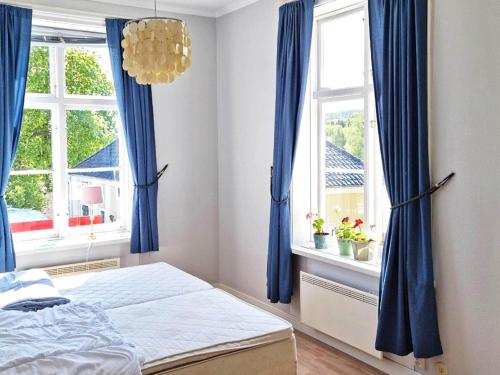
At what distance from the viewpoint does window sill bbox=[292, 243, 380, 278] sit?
3367 mm

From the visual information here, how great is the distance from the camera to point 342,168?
153 inches

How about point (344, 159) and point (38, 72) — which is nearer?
point (344, 159)

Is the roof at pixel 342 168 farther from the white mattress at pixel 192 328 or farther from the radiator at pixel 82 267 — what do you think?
the radiator at pixel 82 267

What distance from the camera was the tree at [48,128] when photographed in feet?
14.0

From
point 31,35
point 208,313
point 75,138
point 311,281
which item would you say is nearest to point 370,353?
point 311,281

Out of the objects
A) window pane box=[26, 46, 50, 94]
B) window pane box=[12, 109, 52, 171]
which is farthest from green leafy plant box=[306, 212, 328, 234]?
window pane box=[26, 46, 50, 94]

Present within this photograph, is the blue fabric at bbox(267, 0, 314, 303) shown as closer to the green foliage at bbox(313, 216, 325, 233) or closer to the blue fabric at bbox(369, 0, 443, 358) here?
the green foliage at bbox(313, 216, 325, 233)

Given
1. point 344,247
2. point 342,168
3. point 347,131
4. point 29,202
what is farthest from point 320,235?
point 29,202

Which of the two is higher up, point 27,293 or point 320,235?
point 320,235

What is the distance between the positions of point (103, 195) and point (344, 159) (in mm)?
2259

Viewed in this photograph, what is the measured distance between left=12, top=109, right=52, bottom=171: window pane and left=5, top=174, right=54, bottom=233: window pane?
0.10 meters

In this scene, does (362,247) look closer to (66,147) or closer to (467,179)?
(467,179)

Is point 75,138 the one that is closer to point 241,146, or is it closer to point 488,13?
point 241,146

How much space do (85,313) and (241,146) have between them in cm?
246
